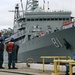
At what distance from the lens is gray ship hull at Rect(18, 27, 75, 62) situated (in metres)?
27.5

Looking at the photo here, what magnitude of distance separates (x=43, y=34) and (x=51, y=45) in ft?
A: 12.2

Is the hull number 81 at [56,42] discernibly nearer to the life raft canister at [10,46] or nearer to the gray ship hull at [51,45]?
the gray ship hull at [51,45]

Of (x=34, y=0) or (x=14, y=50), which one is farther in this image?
(x=34, y=0)

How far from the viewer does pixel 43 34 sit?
3403 cm

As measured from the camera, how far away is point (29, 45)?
3603 centimetres

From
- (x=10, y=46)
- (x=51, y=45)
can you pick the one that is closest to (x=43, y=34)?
(x=51, y=45)

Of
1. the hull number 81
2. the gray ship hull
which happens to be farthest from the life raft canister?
the hull number 81

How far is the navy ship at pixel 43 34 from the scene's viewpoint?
93.6 ft

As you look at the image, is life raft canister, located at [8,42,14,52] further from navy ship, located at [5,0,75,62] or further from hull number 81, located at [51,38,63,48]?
hull number 81, located at [51,38,63,48]

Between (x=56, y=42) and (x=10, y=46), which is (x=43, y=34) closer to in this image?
(x=56, y=42)

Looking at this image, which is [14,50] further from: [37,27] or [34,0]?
[34,0]

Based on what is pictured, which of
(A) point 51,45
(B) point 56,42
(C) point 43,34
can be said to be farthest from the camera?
(C) point 43,34

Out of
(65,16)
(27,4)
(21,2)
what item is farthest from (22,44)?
(21,2)

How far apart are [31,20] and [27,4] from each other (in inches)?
284
